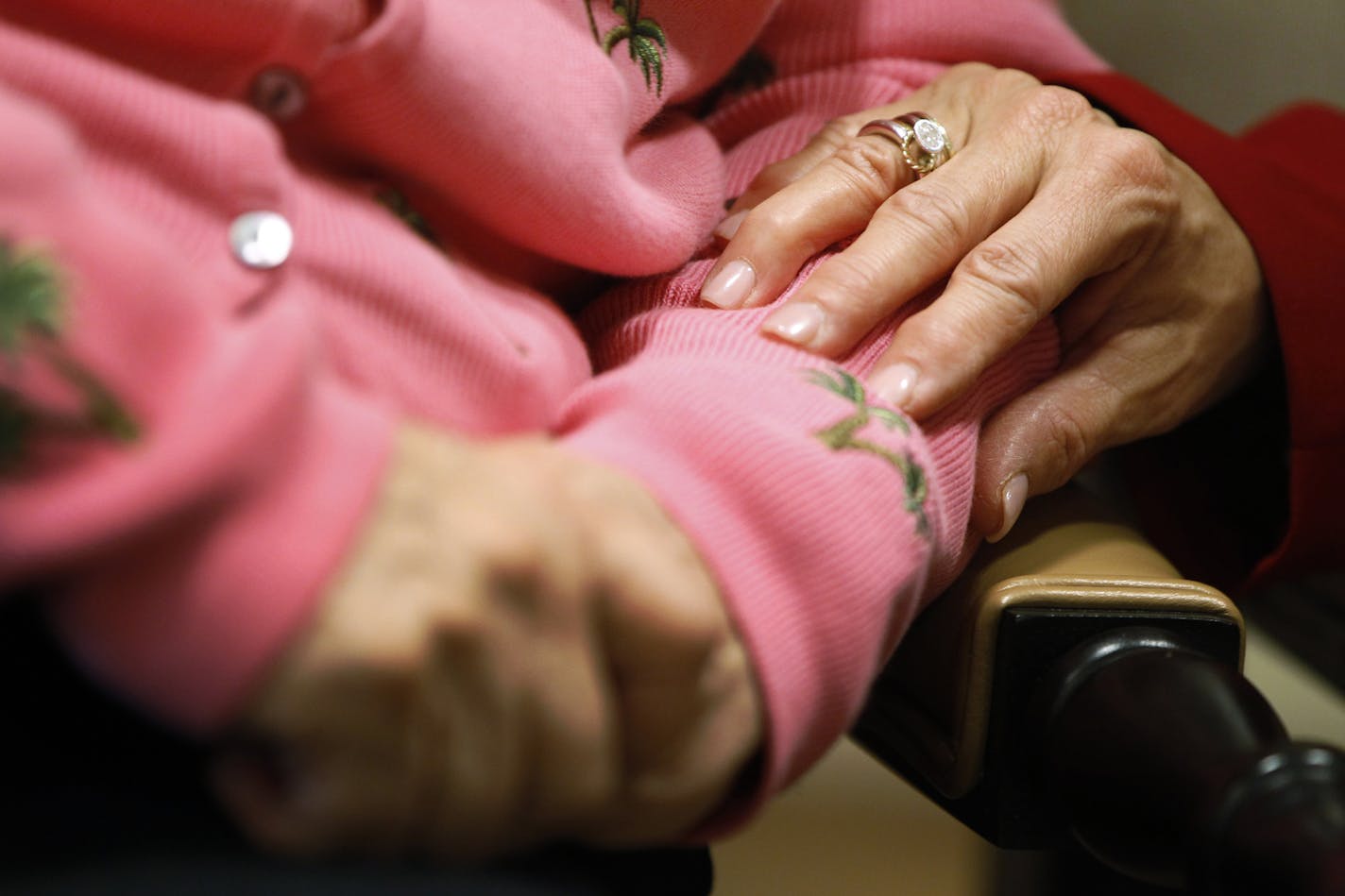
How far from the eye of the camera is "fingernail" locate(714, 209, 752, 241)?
0.50 meters

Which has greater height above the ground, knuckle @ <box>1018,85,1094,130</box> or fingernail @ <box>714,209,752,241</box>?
knuckle @ <box>1018,85,1094,130</box>

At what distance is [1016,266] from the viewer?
1.53ft

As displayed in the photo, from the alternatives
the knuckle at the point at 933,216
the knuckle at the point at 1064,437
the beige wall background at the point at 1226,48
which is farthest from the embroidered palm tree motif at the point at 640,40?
the beige wall background at the point at 1226,48

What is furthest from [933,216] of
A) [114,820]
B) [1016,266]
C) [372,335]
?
[114,820]

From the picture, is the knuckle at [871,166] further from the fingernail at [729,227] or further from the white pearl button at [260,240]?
the white pearl button at [260,240]

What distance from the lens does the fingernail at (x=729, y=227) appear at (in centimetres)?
50

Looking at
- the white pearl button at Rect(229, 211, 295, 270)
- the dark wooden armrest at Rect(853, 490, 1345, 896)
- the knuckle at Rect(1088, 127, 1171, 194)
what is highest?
the white pearl button at Rect(229, 211, 295, 270)

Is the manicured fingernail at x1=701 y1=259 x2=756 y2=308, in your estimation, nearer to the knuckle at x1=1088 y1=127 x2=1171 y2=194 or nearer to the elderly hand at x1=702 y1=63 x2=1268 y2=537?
the elderly hand at x1=702 y1=63 x2=1268 y2=537

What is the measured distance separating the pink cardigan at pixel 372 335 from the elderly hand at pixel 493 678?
1 centimetres

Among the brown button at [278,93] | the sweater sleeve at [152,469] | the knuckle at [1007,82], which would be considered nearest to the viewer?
the sweater sleeve at [152,469]

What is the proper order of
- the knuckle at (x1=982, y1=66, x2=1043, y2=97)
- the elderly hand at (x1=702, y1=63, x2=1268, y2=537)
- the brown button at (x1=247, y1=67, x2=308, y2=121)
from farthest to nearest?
1. the knuckle at (x1=982, y1=66, x2=1043, y2=97)
2. the elderly hand at (x1=702, y1=63, x2=1268, y2=537)
3. the brown button at (x1=247, y1=67, x2=308, y2=121)

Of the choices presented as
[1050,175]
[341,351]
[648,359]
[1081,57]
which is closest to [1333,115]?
[1081,57]

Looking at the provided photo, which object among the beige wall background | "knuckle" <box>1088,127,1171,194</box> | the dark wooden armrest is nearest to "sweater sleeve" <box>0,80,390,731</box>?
the dark wooden armrest

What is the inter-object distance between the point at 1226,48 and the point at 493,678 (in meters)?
0.81
